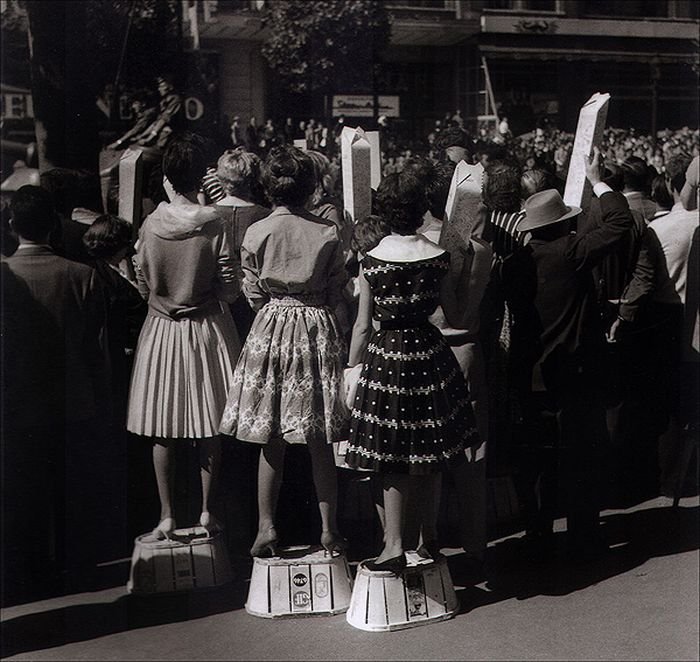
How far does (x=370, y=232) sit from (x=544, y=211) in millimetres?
774

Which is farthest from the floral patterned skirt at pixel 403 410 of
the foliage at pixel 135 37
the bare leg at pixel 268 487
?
the foliage at pixel 135 37

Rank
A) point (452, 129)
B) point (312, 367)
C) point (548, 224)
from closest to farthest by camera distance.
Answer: point (312, 367) → point (548, 224) → point (452, 129)

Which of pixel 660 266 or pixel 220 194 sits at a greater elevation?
pixel 220 194

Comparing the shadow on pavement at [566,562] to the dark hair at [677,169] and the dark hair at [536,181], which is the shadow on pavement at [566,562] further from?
the dark hair at [677,169]

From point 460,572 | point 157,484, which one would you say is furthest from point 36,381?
point 460,572

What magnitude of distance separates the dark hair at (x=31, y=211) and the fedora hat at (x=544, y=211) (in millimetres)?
1791

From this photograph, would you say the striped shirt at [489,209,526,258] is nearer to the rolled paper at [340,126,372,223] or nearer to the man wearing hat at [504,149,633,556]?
the man wearing hat at [504,149,633,556]

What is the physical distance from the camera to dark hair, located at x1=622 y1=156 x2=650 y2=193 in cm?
504

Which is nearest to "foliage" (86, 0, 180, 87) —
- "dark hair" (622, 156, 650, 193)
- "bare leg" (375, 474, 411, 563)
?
"bare leg" (375, 474, 411, 563)

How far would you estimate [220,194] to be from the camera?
4379 millimetres

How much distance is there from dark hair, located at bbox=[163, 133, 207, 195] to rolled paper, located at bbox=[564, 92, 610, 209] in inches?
60.3

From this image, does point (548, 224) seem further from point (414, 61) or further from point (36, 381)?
point (36, 381)

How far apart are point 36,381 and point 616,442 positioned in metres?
2.96

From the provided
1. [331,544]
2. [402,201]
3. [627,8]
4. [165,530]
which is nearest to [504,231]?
[402,201]
